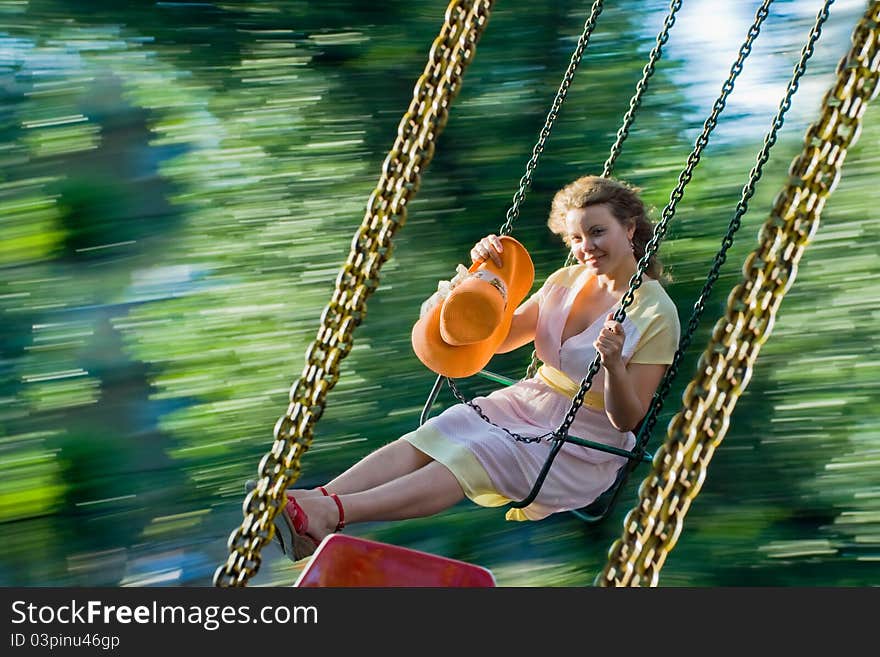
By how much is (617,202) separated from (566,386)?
0.96 ft

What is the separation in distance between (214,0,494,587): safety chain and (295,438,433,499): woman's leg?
345 mm

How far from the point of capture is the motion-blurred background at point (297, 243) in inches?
106

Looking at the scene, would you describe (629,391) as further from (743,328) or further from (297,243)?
(297,243)

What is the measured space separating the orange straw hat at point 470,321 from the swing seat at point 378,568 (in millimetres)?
436

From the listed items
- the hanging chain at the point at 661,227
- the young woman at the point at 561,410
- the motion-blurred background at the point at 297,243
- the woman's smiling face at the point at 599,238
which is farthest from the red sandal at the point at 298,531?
the motion-blurred background at the point at 297,243

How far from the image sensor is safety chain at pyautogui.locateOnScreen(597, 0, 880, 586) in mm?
1037

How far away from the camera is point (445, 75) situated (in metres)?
1.28

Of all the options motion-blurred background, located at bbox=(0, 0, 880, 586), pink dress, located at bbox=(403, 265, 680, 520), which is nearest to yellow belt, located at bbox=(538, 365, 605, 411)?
pink dress, located at bbox=(403, 265, 680, 520)

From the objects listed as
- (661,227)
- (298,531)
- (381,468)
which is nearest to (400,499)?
(381,468)

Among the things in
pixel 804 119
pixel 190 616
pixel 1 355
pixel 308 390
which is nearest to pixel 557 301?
pixel 308 390

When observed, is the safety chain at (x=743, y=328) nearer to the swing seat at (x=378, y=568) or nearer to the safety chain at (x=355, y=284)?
the swing seat at (x=378, y=568)

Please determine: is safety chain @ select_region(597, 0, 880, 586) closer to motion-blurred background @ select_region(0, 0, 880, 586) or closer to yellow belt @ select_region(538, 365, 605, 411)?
yellow belt @ select_region(538, 365, 605, 411)

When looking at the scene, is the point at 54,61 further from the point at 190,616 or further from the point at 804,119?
the point at 190,616

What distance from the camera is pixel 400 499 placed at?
59.9 inches
